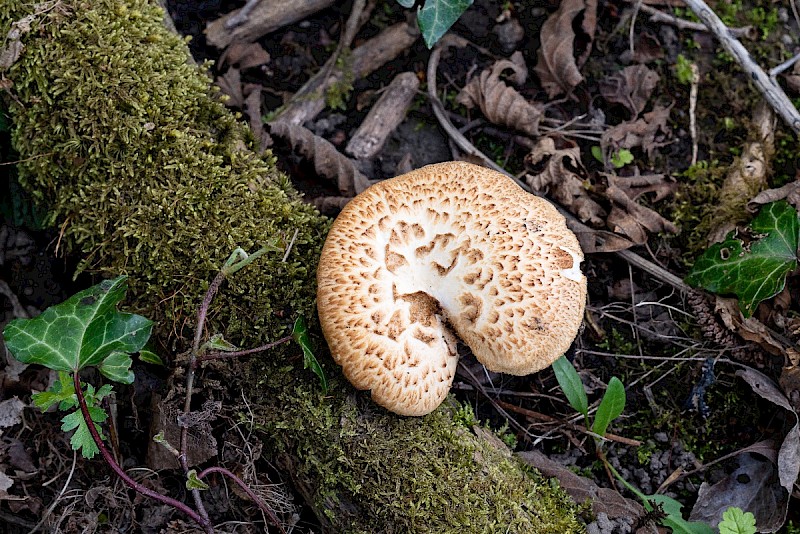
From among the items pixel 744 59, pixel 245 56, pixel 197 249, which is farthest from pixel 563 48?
pixel 197 249

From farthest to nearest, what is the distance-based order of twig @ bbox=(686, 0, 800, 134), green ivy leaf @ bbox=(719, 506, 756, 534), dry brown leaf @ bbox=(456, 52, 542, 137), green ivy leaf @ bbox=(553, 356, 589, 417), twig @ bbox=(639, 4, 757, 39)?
twig @ bbox=(639, 4, 757, 39) → dry brown leaf @ bbox=(456, 52, 542, 137) → twig @ bbox=(686, 0, 800, 134) → green ivy leaf @ bbox=(553, 356, 589, 417) → green ivy leaf @ bbox=(719, 506, 756, 534)

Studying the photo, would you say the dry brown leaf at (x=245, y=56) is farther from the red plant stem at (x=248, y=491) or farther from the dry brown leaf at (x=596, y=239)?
the red plant stem at (x=248, y=491)

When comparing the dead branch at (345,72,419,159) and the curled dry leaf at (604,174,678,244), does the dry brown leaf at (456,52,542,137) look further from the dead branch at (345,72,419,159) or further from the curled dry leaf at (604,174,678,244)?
the curled dry leaf at (604,174,678,244)

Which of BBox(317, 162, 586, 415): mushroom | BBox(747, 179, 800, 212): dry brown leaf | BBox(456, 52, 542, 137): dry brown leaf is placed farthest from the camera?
BBox(456, 52, 542, 137): dry brown leaf

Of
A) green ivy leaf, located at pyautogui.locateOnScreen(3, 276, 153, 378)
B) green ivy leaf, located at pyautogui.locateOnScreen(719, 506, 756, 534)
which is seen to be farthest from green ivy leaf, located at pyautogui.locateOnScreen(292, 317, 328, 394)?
green ivy leaf, located at pyautogui.locateOnScreen(719, 506, 756, 534)

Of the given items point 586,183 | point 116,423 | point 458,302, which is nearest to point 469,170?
point 458,302
